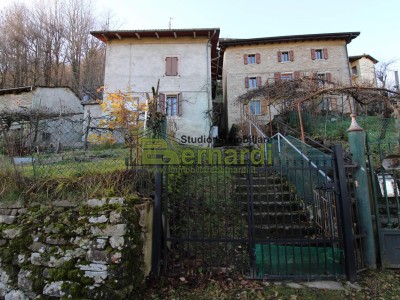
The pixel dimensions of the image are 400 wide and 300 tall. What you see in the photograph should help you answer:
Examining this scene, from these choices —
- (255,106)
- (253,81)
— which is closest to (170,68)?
(255,106)

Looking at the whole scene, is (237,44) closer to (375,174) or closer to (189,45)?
(189,45)

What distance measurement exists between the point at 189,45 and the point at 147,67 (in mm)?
2856

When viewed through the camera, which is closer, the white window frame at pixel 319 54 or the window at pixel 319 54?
the window at pixel 319 54

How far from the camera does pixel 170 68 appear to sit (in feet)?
46.8

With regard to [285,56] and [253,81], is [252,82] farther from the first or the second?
[285,56]

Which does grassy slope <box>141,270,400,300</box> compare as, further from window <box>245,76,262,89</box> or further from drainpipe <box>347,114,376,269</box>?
window <box>245,76,262,89</box>

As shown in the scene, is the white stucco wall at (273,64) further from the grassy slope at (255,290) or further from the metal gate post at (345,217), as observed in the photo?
the grassy slope at (255,290)

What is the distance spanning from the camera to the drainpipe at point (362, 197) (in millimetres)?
3545

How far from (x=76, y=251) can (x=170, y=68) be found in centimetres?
1285

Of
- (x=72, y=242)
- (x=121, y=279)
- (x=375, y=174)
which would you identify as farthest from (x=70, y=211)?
(x=375, y=174)

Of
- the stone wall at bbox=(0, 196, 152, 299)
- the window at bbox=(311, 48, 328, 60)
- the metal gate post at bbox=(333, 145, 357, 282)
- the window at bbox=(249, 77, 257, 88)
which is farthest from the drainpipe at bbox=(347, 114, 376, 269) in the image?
the window at bbox=(311, 48, 328, 60)

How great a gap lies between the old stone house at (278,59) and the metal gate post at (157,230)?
598 inches

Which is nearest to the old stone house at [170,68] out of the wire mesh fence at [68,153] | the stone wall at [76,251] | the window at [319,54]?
the wire mesh fence at [68,153]

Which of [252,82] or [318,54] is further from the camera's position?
[252,82]
